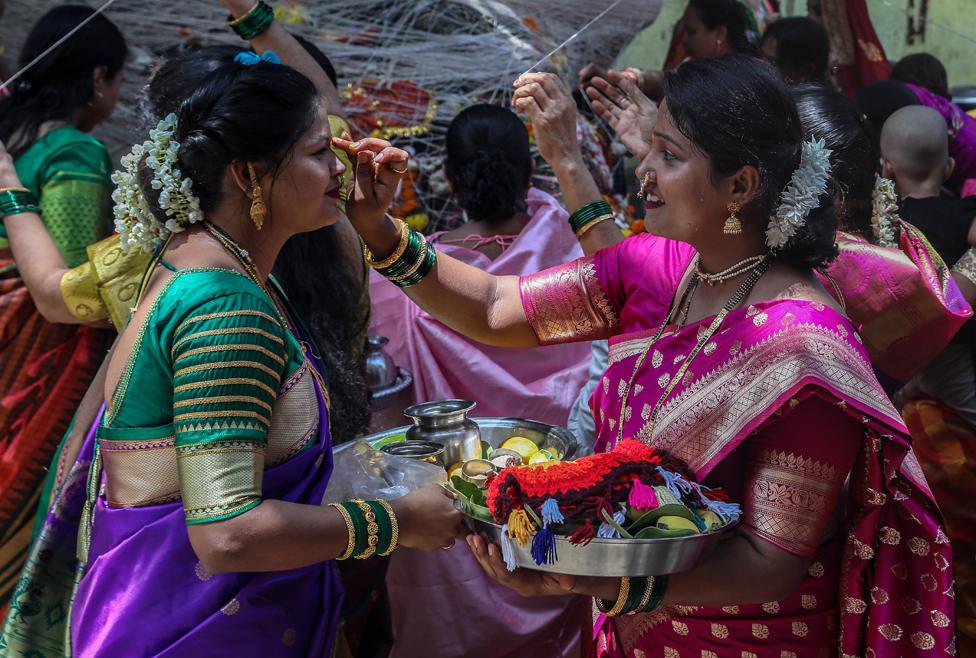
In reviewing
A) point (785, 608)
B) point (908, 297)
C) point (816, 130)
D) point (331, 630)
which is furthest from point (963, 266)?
point (331, 630)

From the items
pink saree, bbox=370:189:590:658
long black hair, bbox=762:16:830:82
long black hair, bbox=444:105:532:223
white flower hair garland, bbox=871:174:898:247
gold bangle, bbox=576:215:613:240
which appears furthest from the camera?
long black hair, bbox=762:16:830:82

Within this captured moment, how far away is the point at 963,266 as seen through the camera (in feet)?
10.2

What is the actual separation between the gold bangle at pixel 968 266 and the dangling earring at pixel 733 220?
159 cm

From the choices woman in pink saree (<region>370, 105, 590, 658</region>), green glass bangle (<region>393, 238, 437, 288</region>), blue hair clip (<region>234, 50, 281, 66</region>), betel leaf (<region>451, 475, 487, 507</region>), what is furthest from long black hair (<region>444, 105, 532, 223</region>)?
betel leaf (<region>451, 475, 487, 507</region>)

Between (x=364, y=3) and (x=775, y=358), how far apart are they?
3190 millimetres

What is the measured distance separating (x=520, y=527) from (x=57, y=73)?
2482 mm

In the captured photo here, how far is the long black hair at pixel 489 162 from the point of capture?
12.2 ft

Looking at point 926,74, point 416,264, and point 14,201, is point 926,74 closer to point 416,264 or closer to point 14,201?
point 416,264

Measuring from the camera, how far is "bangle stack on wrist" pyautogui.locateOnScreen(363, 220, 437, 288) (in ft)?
7.52

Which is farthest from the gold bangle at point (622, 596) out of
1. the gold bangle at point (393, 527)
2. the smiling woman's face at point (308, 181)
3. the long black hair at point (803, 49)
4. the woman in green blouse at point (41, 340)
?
the long black hair at point (803, 49)

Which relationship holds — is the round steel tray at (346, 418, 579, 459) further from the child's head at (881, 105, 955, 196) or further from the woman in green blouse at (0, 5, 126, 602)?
the child's head at (881, 105, 955, 196)

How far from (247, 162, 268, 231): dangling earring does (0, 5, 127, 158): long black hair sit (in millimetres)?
1620

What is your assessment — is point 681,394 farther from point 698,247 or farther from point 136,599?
point 136,599

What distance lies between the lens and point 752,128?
1.80 m
